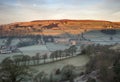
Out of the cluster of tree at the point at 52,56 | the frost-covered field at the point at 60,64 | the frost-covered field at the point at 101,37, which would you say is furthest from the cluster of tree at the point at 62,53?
the frost-covered field at the point at 101,37

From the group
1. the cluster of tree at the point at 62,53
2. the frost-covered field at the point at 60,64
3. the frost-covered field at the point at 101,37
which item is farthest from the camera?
the frost-covered field at the point at 101,37

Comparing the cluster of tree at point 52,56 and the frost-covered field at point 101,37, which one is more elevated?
the frost-covered field at point 101,37

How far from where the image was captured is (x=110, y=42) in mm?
46062

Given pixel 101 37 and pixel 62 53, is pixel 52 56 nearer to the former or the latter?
pixel 62 53

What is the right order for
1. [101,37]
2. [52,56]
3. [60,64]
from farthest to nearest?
[101,37] < [52,56] < [60,64]

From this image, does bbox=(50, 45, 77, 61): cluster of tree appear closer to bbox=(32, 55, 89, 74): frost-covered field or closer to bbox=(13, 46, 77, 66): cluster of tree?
bbox=(13, 46, 77, 66): cluster of tree

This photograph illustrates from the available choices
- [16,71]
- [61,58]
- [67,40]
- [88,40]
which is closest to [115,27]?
[88,40]

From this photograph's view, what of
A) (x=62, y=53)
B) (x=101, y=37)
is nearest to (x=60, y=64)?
(x=62, y=53)

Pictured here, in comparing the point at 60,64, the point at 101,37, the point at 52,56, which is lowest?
the point at 52,56

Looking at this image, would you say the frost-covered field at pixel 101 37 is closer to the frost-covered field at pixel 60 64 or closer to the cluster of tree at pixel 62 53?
the cluster of tree at pixel 62 53

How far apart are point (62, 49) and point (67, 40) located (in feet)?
16.8

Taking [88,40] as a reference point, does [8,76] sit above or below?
above

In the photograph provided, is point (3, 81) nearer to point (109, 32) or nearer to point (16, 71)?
point (16, 71)

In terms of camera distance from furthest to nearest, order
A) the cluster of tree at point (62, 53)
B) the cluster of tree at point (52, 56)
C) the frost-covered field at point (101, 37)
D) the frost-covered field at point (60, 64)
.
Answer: the frost-covered field at point (101, 37)
the cluster of tree at point (62, 53)
the cluster of tree at point (52, 56)
the frost-covered field at point (60, 64)
